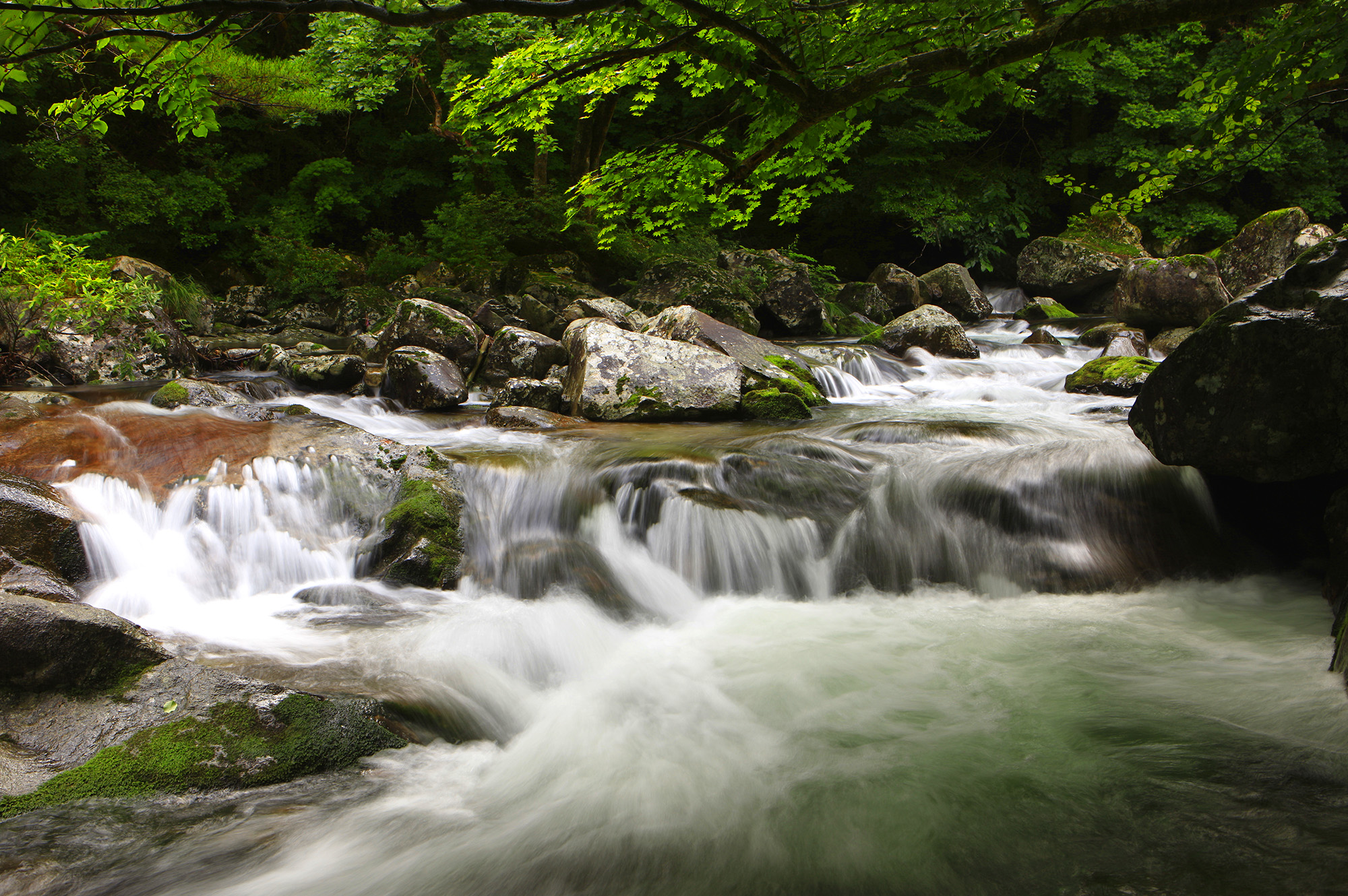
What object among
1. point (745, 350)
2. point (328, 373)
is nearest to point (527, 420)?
point (328, 373)

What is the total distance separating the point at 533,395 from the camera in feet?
27.8

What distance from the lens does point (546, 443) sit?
6809mm

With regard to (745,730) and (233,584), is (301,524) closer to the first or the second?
(233,584)

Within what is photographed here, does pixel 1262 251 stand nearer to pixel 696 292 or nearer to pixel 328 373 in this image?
pixel 696 292

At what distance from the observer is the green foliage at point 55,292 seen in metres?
7.38

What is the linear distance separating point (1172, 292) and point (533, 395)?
10.9 meters

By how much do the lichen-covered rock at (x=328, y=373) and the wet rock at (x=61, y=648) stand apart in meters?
6.56

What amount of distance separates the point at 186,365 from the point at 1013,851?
413 inches

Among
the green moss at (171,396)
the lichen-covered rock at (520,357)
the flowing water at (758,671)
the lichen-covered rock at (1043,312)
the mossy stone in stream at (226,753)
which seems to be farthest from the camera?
the lichen-covered rock at (1043,312)

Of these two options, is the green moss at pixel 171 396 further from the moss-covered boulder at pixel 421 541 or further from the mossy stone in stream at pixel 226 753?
the mossy stone in stream at pixel 226 753

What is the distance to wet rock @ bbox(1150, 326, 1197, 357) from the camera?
1151cm

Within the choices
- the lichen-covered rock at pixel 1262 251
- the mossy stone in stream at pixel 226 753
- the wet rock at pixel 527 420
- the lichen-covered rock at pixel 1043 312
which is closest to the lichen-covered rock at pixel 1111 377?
the lichen-covered rock at pixel 1262 251

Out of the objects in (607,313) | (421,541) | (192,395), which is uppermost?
(607,313)

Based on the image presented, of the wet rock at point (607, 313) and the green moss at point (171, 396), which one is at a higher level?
the wet rock at point (607, 313)
